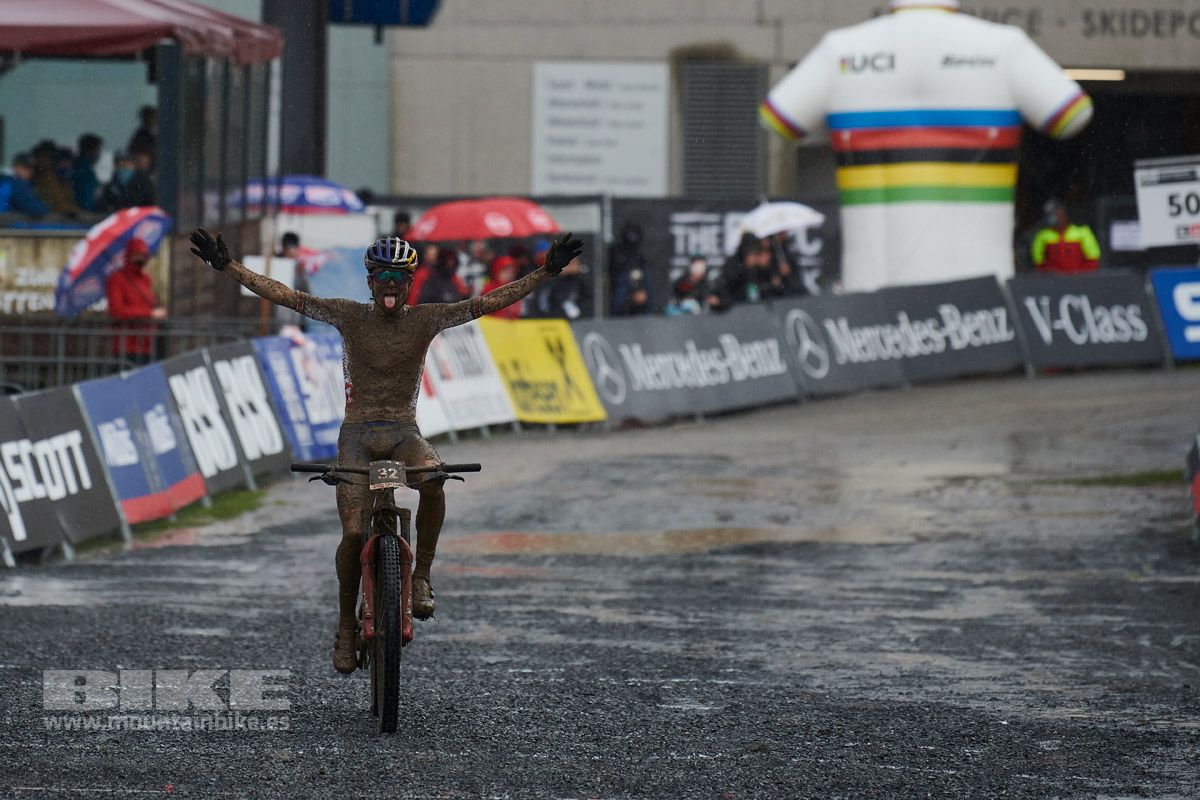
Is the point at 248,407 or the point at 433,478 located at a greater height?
the point at 433,478

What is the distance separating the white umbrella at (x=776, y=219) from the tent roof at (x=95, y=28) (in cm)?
819

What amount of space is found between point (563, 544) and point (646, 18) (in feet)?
64.0

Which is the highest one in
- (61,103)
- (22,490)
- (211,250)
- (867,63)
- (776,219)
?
(867,63)

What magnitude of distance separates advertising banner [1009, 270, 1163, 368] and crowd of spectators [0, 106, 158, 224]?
36.6ft

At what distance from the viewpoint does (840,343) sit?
85.1 ft

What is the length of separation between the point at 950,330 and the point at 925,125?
2.58 m

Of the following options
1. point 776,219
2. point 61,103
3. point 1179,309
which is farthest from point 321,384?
point 61,103

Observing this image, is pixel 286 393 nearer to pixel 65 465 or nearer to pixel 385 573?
pixel 65 465

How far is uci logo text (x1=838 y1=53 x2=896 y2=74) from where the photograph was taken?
26.1 meters

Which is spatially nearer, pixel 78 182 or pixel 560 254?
pixel 560 254

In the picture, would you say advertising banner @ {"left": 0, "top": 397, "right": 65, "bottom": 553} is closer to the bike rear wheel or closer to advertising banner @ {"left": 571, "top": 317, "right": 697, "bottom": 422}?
the bike rear wheel

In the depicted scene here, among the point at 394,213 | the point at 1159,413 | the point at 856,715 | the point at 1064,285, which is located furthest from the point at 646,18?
the point at 856,715

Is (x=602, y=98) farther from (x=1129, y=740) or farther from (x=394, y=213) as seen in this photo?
(x=1129, y=740)

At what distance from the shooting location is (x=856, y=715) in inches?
364
